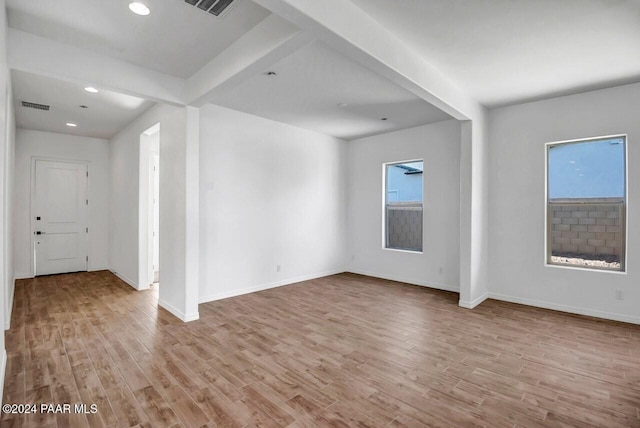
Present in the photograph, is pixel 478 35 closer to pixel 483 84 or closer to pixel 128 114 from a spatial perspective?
pixel 483 84

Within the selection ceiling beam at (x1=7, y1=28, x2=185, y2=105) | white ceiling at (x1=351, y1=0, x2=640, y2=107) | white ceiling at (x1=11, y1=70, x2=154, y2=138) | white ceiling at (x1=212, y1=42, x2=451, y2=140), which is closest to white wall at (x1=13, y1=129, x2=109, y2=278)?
white ceiling at (x1=11, y1=70, x2=154, y2=138)

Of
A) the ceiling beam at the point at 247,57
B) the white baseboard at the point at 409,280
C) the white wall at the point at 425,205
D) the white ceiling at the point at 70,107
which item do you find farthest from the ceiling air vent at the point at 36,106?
the white baseboard at the point at 409,280

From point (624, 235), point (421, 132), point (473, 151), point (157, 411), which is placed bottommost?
point (157, 411)

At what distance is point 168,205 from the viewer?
4207 mm

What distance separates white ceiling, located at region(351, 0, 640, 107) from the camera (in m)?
2.39

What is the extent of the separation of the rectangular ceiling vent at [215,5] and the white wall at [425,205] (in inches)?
158

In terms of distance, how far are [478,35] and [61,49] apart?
149 inches

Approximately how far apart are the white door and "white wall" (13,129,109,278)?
11 cm

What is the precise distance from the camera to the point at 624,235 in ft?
12.5

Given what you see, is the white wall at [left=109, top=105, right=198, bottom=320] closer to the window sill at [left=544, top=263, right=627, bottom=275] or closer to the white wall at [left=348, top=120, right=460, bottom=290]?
the white wall at [left=348, top=120, right=460, bottom=290]

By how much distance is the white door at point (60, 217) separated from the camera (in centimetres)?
615

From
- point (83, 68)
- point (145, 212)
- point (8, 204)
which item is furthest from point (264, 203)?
point (8, 204)

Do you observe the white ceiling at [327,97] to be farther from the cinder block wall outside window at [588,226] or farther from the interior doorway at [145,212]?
the cinder block wall outside window at [588,226]

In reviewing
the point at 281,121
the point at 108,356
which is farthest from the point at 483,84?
the point at 108,356
